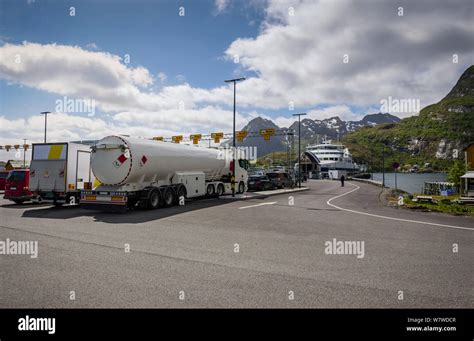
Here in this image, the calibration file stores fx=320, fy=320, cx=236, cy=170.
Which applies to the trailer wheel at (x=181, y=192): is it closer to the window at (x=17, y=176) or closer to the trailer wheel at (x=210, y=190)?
the trailer wheel at (x=210, y=190)

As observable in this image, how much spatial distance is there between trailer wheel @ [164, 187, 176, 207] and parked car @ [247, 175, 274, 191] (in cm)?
1545

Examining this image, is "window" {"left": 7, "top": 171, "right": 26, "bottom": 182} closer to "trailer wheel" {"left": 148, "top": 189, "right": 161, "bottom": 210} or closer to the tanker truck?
the tanker truck

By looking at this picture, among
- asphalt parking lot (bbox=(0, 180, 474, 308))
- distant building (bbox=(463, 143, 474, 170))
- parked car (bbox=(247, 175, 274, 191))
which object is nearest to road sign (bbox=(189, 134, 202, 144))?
parked car (bbox=(247, 175, 274, 191))

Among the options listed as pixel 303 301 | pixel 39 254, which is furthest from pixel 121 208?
pixel 303 301

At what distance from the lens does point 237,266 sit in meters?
6.26

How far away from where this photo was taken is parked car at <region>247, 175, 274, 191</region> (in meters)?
32.6

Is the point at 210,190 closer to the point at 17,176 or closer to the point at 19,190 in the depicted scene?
the point at 19,190

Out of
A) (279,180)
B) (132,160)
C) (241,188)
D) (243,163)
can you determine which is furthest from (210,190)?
(279,180)

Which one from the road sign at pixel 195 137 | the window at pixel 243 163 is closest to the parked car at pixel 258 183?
the window at pixel 243 163

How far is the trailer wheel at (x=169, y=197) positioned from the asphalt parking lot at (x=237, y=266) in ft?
18.9

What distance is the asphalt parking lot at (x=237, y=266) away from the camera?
457 centimetres
